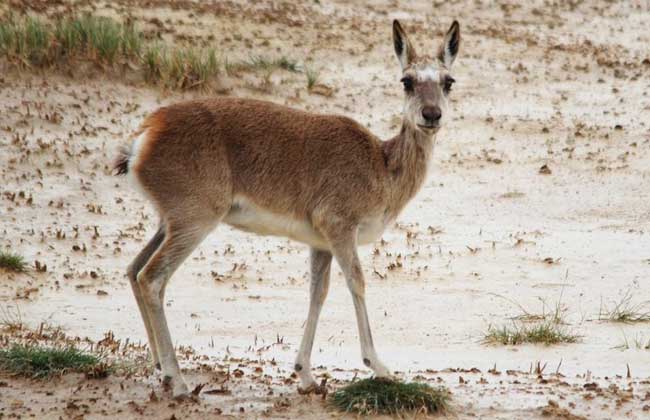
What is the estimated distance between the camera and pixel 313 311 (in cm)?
805

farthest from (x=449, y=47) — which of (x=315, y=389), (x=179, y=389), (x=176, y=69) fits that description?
(x=176, y=69)

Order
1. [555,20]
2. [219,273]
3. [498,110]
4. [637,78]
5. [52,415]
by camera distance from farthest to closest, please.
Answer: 1. [555,20]
2. [637,78]
3. [498,110]
4. [219,273]
5. [52,415]

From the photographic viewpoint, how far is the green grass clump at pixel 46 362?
7.85 metres

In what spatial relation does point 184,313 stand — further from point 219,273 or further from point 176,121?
point 176,121

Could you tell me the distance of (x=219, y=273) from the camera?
12.2m

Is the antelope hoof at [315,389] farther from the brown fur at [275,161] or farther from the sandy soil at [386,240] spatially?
the brown fur at [275,161]

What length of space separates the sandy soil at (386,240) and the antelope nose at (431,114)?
1941 millimetres

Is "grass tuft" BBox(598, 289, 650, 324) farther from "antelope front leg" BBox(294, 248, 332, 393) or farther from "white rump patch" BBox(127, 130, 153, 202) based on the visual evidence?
"white rump patch" BBox(127, 130, 153, 202)

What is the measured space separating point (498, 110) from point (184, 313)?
9590mm

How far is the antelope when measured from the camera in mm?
7559

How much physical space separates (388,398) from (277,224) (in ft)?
5.11

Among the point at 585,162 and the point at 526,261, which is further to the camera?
the point at 585,162

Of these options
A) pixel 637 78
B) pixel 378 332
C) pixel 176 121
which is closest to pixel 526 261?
pixel 378 332

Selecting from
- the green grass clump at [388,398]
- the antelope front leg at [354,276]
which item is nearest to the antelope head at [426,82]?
the antelope front leg at [354,276]
